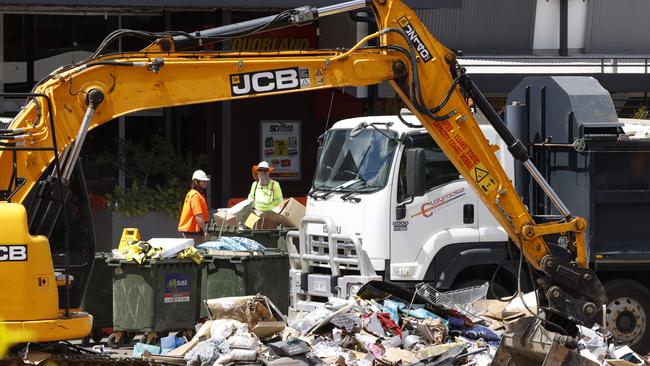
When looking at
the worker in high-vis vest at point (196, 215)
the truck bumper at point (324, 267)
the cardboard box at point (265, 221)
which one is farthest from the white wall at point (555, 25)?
the truck bumper at point (324, 267)

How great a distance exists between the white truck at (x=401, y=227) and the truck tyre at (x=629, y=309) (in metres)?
1.17

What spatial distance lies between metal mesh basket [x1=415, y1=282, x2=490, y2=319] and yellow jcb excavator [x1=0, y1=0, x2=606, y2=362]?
5.20ft

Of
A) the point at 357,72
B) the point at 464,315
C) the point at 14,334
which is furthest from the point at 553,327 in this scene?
the point at 14,334

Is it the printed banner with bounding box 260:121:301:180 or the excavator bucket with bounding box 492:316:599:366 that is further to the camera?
the printed banner with bounding box 260:121:301:180

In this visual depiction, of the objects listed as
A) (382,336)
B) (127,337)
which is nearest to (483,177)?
(382,336)

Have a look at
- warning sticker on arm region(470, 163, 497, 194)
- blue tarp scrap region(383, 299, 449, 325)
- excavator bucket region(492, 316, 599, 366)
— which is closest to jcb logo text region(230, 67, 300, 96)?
warning sticker on arm region(470, 163, 497, 194)

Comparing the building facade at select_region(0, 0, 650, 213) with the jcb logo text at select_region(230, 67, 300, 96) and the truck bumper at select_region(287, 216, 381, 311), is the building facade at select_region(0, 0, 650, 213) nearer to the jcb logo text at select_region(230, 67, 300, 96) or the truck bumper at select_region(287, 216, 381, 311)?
the truck bumper at select_region(287, 216, 381, 311)

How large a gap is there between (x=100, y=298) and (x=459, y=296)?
174 inches

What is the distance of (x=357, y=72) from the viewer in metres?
11.8

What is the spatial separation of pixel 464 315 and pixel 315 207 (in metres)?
3.01

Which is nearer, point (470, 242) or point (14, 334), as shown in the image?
point (14, 334)

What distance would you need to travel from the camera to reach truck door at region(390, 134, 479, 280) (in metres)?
14.5

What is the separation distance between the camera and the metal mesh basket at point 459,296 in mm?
13805

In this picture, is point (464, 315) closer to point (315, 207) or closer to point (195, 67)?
point (315, 207)
